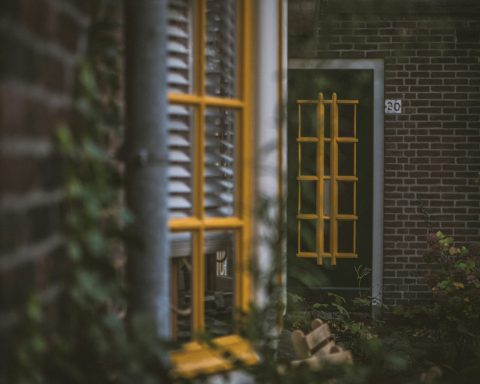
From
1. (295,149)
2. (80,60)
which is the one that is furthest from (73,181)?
(295,149)

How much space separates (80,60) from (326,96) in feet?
19.6

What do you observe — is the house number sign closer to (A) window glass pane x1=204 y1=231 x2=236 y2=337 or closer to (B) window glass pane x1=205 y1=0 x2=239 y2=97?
(A) window glass pane x1=204 y1=231 x2=236 y2=337

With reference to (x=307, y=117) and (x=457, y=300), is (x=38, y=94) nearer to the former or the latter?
(x=457, y=300)

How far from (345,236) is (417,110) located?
1278 mm

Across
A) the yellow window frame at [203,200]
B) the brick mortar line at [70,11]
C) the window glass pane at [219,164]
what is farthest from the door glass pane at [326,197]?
the brick mortar line at [70,11]

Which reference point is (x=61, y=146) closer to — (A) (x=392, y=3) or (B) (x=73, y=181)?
(B) (x=73, y=181)

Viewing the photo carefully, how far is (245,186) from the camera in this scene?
140 inches

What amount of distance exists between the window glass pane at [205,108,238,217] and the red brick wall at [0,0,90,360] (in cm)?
153

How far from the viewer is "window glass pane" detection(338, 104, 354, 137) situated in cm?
798

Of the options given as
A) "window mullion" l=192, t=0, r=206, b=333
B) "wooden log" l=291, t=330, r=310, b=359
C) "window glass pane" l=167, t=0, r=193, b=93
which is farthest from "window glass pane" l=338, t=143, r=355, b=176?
"window mullion" l=192, t=0, r=206, b=333

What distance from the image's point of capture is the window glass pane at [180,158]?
132 inches

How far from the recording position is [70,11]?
207 cm

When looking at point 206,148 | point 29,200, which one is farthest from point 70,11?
point 206,148

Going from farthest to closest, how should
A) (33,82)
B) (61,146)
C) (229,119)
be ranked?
(229,119) < (61,146) < (33,82)
